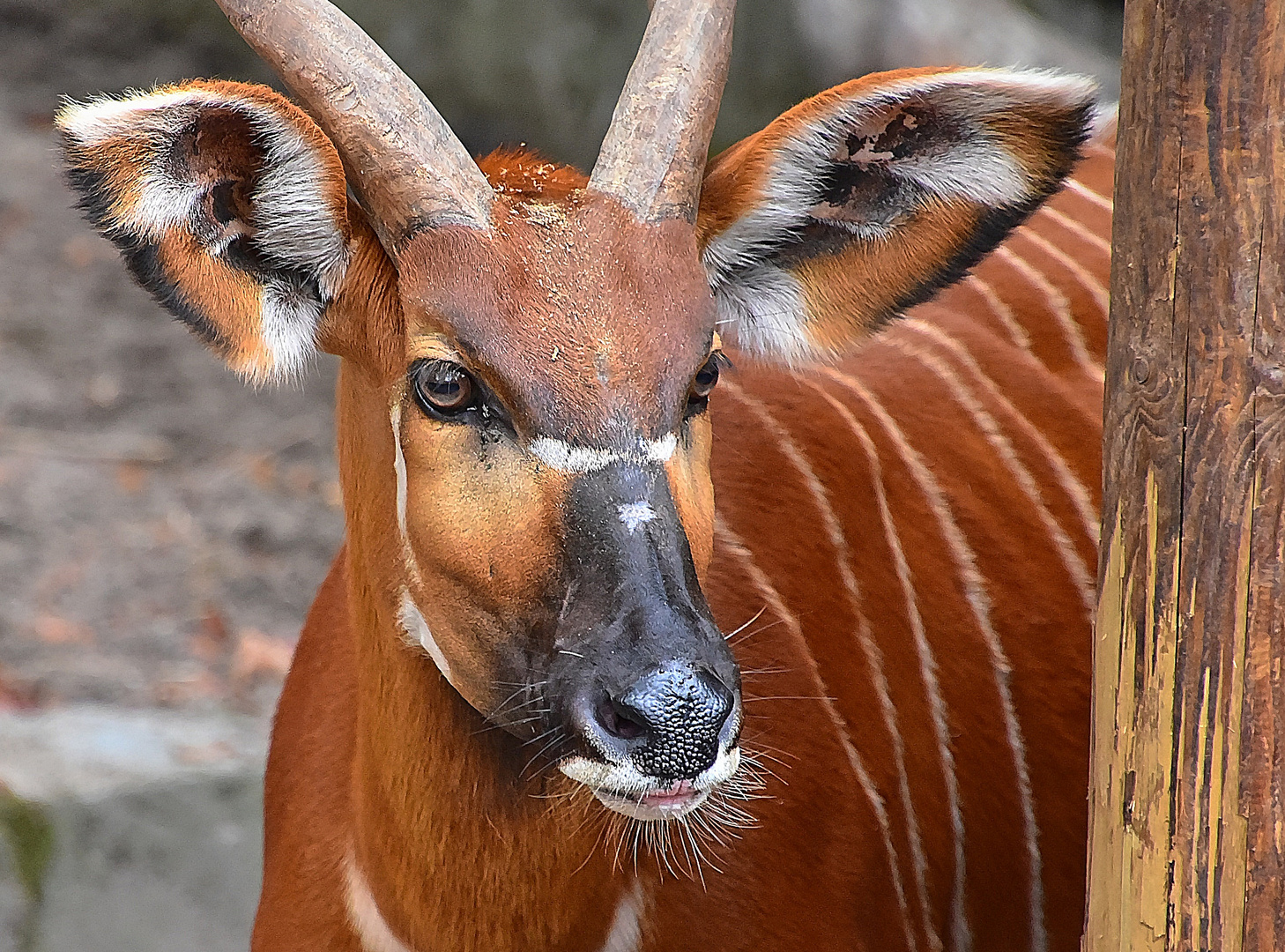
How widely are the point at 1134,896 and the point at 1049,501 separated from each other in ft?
5.17

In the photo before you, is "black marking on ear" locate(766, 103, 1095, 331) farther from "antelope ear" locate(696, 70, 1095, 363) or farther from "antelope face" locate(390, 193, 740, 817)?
"antelope face" locate(390, 193, 740, 817)

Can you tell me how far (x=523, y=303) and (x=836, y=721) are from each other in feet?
3.66

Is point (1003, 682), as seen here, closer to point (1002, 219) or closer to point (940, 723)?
point (940, 723)

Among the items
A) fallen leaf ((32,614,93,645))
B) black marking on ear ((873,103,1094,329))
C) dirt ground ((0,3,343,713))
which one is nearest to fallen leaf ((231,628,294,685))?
dirt ground ((0,3,343,713))

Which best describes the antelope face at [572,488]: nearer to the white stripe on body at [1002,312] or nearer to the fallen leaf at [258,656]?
the white stripe on body at [1002,312]

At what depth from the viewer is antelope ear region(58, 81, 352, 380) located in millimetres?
2379

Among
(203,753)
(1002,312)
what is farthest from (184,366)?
(1002,312)

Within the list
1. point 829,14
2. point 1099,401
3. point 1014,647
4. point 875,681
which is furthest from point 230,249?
point 829,14

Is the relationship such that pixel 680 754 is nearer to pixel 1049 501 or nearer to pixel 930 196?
pixel 930 196

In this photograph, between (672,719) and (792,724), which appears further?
(792,724)

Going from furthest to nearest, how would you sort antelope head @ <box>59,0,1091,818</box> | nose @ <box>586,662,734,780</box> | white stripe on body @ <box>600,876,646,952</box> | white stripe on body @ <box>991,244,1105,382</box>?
white stripe on body @ <box>991,244,1105,382</box>, white stripe on body @ <box>600,876,646,952</box>, antelope head @ <box>59,0,1091,818</box>, nose @ <box>586,662,734,780</box>

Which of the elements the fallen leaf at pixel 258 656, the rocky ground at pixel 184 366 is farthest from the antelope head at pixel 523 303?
the rocky ground at pixel 184 366

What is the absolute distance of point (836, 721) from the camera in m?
3.03

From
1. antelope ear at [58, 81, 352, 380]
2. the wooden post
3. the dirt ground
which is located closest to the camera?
the wooden post
